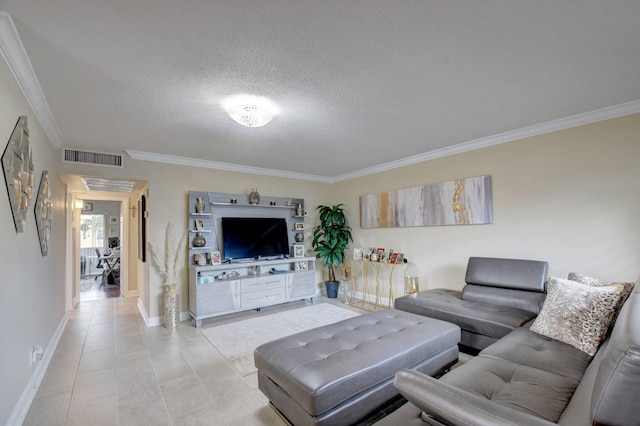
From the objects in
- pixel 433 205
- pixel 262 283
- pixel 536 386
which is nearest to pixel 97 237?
pixel 262 283

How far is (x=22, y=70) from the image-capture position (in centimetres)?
192

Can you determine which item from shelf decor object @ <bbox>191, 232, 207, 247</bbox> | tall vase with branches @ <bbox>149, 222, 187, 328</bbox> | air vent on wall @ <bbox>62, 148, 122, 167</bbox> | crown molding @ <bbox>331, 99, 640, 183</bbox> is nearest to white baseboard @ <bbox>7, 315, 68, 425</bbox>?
tall vase with branches @ <bbox>149, 222, 187, 328</bbox>

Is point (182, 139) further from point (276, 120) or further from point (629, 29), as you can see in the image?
point (629, 29)

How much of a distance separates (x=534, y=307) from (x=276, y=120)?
308 cm

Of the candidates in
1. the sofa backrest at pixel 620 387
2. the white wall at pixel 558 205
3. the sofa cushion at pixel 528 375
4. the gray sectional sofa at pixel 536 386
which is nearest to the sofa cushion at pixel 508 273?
the white wall at pixel 558 205

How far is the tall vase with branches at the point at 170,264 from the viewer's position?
3.96 meters

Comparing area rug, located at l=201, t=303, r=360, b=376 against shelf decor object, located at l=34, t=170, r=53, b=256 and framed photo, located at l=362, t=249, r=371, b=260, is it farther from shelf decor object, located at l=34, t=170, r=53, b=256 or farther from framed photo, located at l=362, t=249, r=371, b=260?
shelf decor object, located at l=34, t=170, r=53, b=256

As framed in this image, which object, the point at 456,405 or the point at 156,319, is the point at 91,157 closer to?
the point at 156,319

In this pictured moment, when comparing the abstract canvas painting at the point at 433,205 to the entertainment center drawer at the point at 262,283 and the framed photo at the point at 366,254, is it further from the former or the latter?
the entertainment center drawer at the point at 262,283

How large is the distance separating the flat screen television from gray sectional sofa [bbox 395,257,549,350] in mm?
2424

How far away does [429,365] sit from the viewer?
Answer: 2.20 meters

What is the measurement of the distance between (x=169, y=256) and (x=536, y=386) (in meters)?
4.23

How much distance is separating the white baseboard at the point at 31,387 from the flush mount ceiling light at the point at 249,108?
2.56 meters

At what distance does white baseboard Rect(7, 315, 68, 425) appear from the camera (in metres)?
1.93
